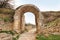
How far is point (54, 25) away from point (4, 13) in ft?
20.5

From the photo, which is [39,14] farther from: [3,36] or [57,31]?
[3,36]

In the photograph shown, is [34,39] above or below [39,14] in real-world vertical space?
below

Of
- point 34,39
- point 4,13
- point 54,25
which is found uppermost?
point 4,13

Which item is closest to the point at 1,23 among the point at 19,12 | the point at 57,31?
the point at 19,12

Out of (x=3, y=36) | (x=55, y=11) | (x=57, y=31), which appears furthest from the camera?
(x=55, y=11)

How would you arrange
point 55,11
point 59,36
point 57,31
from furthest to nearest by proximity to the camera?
point 55,11 < point 57,31 < point 59,36

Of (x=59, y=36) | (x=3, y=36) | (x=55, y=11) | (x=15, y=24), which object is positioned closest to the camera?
(x=3, y=36)

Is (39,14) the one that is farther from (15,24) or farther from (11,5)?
(11,5)

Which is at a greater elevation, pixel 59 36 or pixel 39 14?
pixel 39 14

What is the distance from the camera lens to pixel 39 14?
68.8 ft

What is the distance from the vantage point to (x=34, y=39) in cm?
1634

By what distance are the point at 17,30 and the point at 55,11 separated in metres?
5.30

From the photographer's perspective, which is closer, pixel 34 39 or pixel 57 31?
pixel 34 39

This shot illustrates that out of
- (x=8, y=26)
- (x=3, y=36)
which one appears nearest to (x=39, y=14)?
(x=8, y=26)
